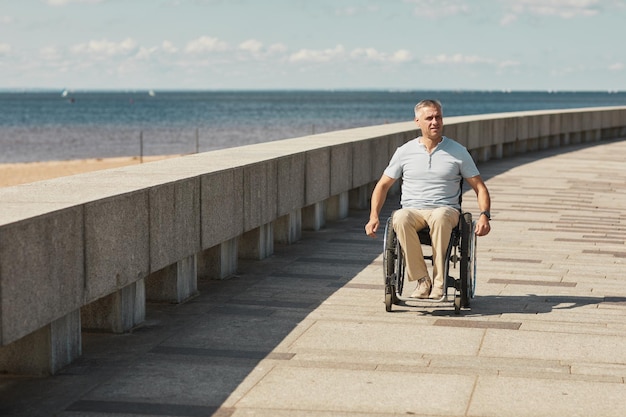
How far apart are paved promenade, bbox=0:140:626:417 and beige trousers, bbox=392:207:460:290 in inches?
12.4

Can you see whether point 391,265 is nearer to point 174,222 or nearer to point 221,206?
point 174,222

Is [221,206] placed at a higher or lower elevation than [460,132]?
lower

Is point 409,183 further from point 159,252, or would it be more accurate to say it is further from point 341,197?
point 341,197

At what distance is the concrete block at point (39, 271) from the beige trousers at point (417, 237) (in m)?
2.45

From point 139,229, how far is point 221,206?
71.0 inches

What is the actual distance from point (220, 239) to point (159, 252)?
136 cm

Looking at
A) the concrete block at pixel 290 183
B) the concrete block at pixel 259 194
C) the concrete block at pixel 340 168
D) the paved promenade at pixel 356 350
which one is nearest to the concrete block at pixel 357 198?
the concrete block at pixel 340 168

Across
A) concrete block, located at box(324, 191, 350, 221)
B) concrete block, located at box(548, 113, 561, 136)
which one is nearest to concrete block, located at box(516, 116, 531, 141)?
concrete block, located at box(548, 113, 561, 136)

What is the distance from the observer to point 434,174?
8703 millimetres

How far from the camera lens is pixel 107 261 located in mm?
7434

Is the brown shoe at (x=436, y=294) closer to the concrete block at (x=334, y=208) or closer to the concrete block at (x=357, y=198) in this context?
the concrete block at (x=334, y=208)

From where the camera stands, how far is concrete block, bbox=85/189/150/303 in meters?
7.20

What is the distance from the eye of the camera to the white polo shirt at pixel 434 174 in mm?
8688

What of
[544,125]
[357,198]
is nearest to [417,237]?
[357,198]
